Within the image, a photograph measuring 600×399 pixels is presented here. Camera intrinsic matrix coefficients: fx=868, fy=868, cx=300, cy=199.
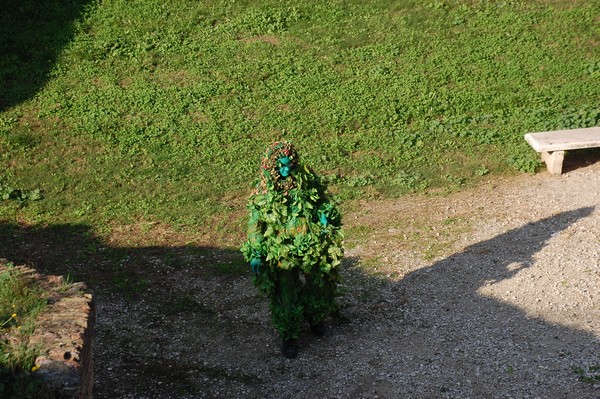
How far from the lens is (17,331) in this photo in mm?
7125

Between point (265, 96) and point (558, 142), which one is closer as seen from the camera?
point (558, 142)

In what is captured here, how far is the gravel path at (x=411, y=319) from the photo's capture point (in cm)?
888

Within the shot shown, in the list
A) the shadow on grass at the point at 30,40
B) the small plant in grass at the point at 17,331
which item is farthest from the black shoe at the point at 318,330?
the shadow on grass at the point at 30,40

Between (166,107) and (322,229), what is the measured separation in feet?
24.3

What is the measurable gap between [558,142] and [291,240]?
20.6 feet

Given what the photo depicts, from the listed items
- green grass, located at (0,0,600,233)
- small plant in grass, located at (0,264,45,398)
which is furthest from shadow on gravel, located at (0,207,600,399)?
small plant in grass, located at (0,264,45,398)

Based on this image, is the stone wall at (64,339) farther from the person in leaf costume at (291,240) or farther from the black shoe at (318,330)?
the black shoe at (318,330)

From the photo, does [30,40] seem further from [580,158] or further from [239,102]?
[580,158]

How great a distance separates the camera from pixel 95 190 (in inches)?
544

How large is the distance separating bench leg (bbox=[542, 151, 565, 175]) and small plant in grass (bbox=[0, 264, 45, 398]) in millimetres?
8852

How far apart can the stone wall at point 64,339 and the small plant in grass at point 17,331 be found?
0.08 metres

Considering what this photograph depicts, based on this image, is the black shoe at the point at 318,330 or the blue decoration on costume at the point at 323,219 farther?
the black shoe at the point at 318,330

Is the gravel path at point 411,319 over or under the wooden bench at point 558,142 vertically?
under

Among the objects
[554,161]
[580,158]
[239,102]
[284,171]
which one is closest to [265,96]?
[239,102]
